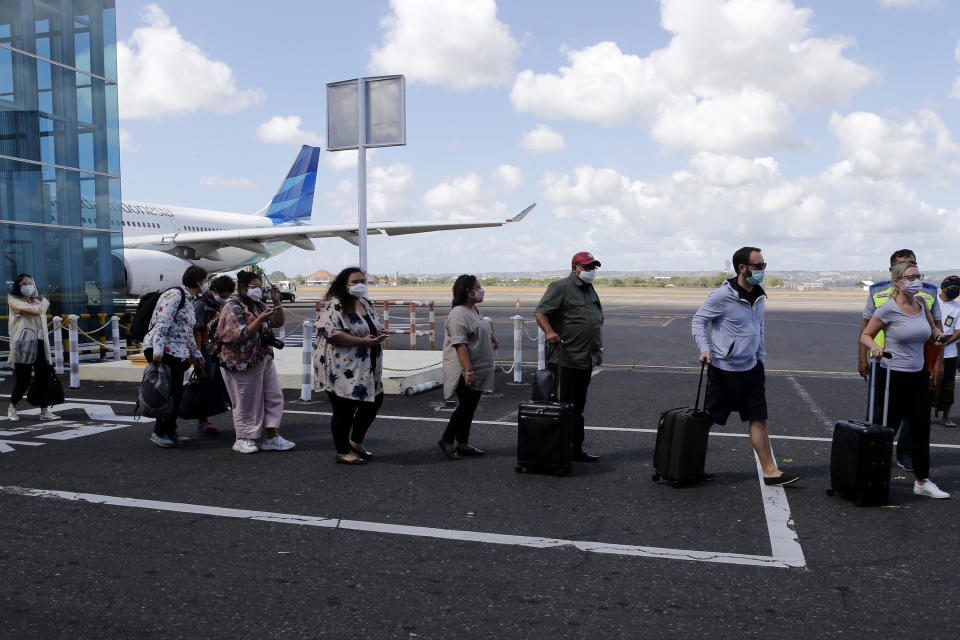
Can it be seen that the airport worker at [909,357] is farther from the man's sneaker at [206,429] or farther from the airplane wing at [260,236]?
the airplane wing at [260,236]

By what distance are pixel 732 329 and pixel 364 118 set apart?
788cm

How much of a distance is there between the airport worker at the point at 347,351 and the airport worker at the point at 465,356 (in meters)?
0.61

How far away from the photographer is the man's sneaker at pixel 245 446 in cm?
693

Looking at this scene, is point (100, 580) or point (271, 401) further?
point (271, 401)

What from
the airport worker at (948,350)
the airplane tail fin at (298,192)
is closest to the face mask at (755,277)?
the airport worker at (948,350)

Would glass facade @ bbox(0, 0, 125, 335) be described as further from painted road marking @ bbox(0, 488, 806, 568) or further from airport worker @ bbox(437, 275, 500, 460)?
airport worker @ bbox(437, 275, 500, 460)

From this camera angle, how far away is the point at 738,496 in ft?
18.2

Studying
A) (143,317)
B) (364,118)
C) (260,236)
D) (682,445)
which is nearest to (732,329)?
(682,445)

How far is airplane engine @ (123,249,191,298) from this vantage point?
20.1m

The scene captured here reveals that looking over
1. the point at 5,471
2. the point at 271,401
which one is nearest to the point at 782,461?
the point at 271,401

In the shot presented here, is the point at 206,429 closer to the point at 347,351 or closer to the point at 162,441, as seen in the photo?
the point at 162,441

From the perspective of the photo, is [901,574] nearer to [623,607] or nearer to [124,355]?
[623,607]

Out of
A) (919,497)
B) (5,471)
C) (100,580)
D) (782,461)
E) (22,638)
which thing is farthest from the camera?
(782,461)

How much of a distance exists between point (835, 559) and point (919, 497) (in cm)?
175
